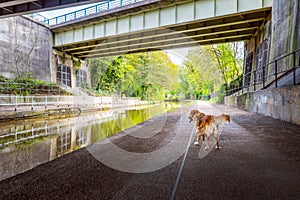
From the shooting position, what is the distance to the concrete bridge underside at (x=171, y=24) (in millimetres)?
16436

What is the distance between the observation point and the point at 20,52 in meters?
23.0

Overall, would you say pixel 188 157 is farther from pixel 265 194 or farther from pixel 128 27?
pixel 128 27

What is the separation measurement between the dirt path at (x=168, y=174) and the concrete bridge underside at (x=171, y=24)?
14379mm

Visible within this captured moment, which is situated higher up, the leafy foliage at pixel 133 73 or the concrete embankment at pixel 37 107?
the leafy foliage at pixel 133 73

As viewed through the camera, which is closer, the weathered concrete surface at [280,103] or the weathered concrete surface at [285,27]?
the weathered concrete surface at [280,103]

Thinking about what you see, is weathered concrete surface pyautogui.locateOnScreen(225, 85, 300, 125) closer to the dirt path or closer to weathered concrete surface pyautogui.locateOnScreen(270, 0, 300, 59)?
weathered concrete surface pyautogui.locateOnScreen(270, 0, 300, 59)

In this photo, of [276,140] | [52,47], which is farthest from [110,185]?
[52,47]

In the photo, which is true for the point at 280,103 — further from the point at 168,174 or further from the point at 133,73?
the point at 133,73

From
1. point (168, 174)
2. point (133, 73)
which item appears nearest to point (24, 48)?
point (133, 73)

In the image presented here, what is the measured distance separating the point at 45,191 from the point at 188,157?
2.40 m

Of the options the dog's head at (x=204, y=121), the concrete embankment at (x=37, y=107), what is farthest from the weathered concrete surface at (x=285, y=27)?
the concrete embankment at (x=37, y=107)

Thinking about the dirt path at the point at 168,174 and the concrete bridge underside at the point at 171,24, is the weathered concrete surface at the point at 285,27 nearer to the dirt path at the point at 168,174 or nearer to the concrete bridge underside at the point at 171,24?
the concrete bridge underside at the point at 171,24

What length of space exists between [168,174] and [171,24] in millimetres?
17270

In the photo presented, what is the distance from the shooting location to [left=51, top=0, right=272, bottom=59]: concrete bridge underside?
1644cm
